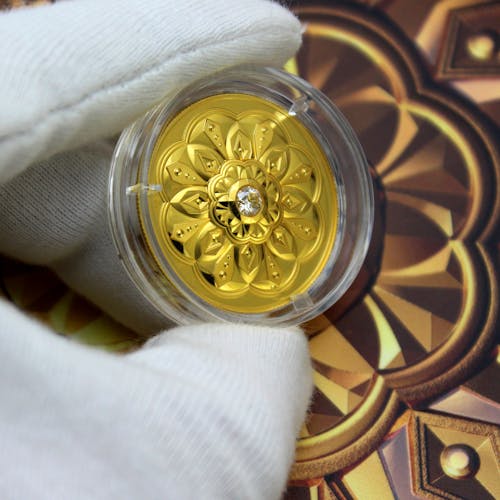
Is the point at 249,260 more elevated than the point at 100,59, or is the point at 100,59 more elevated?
the point at 100,59

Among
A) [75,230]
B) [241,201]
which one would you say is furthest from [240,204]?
[75,230]

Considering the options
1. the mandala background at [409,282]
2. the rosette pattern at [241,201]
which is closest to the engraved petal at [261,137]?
the rosette pattern at [241,201]

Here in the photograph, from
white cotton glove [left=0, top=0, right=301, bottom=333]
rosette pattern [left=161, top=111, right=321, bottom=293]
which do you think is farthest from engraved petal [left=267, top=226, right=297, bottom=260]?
white cotton glove [left=0, top=0, right=301, bottom=333]

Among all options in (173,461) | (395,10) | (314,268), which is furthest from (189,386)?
(395,10)

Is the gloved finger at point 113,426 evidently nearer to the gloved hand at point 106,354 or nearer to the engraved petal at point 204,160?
the gloved hand at point 106,354

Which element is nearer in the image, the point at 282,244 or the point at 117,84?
the point at 117,84

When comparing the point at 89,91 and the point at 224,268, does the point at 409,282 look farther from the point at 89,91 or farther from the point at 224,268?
the point at 89,91
